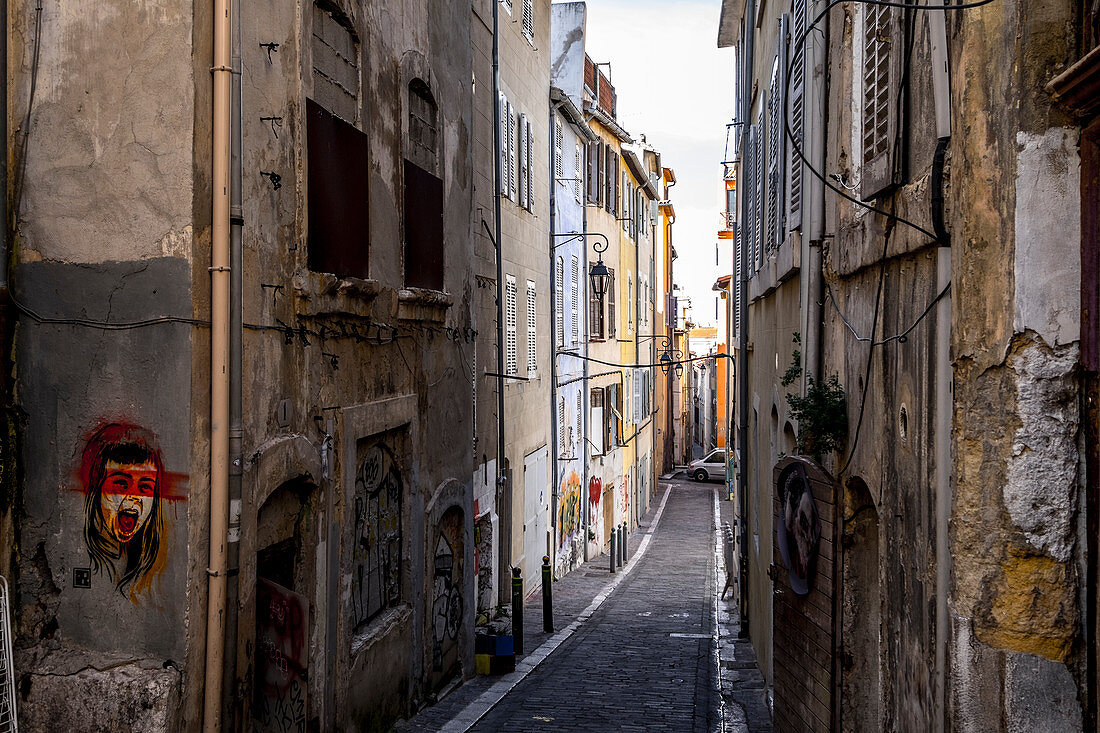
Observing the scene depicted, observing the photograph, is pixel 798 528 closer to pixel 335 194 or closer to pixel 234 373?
pixel 234 373

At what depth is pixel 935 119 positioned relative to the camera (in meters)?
4.77

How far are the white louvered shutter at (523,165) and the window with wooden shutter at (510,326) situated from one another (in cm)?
174

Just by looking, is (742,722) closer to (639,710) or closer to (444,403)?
(639,710)

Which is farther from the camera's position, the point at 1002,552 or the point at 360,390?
the point at 360,390

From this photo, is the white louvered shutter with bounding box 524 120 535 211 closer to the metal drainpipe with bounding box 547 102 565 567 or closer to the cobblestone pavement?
the metal drainpipe with bounding box 547 102 565 567

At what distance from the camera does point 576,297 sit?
25.0 meters

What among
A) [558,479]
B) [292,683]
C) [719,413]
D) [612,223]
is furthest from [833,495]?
[719,413]

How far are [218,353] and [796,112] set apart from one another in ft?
19.0

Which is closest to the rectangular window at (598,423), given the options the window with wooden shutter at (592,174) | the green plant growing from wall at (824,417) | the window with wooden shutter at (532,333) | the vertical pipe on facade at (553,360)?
the vertical pipe on facade at (553,360)

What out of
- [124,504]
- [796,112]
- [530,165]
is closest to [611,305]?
[530,165]

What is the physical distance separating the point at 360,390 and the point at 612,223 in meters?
21.6

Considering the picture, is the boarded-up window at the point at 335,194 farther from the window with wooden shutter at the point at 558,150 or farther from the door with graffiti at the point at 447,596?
the window with wooden shutter at the point at 558,150

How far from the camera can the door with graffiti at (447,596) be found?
37.4 ft

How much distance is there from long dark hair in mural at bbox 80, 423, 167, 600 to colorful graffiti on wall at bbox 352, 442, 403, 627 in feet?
9.28
